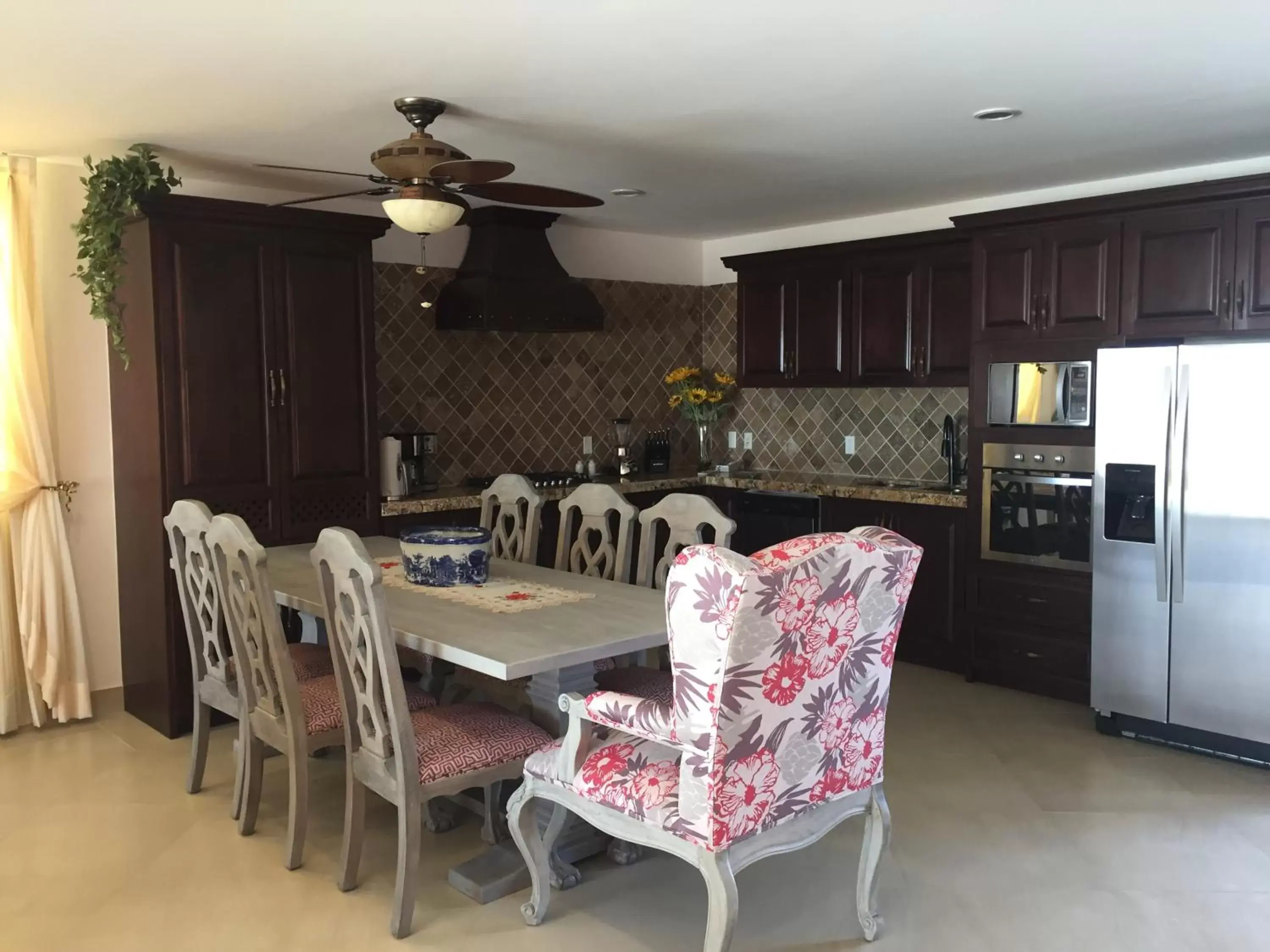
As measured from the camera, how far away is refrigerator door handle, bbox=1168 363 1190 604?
12.8ft

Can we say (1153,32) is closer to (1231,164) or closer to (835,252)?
(1231,164)

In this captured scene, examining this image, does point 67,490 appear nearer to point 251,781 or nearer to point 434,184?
point 251,781

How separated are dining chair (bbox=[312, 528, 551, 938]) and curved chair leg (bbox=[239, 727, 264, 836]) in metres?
0.51

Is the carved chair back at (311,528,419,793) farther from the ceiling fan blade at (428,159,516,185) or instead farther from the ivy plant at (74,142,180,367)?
the ivy plant at (74,142,180,367)

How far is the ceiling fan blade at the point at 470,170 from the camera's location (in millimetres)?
2873

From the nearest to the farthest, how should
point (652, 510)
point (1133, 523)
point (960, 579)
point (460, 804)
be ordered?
point (460, 804) → point (652, 510) → point (1133, 523) → point (960, 579)

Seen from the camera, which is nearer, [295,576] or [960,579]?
[295,576]

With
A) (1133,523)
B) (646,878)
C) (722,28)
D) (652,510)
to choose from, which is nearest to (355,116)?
(722,28)

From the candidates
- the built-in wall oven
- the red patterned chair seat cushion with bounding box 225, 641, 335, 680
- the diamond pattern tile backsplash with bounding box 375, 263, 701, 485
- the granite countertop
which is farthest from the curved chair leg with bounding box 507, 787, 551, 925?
the diamond pattern tile backsplash with bounding box 375, 263, 701, 485

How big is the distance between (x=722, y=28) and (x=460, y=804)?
8.21ft

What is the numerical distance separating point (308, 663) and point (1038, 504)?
125 inches

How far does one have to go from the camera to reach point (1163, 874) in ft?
9.89

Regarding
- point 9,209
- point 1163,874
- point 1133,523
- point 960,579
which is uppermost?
point 9,209

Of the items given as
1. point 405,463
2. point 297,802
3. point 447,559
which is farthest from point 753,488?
point 297,802
